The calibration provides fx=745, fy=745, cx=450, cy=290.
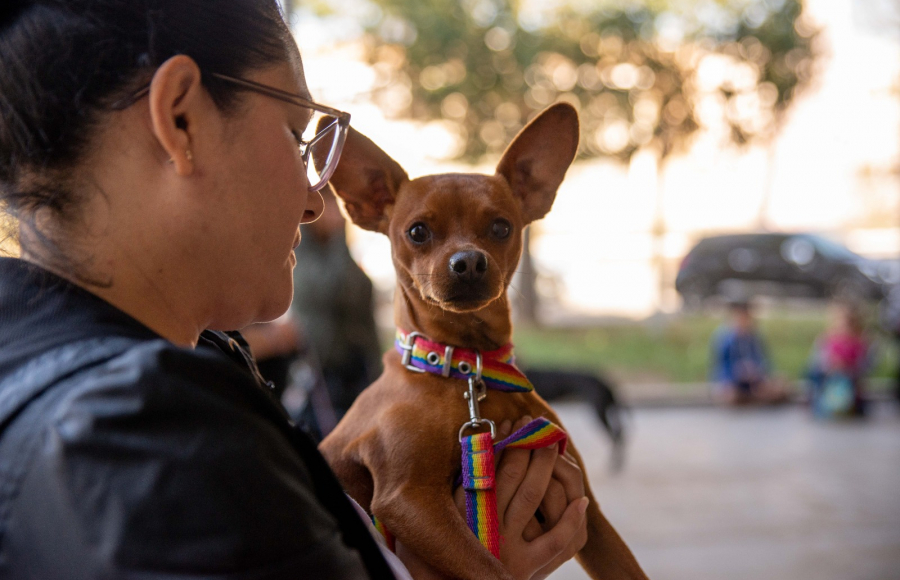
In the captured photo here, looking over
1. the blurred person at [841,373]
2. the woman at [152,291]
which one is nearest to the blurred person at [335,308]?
the woman at [152,291]

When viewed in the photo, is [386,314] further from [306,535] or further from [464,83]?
[306,535]

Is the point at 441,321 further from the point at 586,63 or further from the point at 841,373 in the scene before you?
the point at 586,63

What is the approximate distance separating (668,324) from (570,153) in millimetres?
9049

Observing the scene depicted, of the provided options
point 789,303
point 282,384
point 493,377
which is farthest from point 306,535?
point 789,303

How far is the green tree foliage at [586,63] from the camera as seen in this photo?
737 centimetres

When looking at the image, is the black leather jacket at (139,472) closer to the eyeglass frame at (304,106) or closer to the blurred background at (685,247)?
the eyeglass frame at (304,106)

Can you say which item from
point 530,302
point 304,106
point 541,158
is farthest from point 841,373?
point 304,106

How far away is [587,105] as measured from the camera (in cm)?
745

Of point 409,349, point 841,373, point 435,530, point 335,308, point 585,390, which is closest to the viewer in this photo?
point 435,530

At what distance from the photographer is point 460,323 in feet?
4.92

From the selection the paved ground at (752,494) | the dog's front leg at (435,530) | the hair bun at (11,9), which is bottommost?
the paved ground at (752,494)

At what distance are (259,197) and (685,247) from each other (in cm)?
1207

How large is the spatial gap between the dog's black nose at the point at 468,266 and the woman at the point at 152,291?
18.8 inches

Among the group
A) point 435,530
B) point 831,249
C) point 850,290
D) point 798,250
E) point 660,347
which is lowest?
point 660,347
